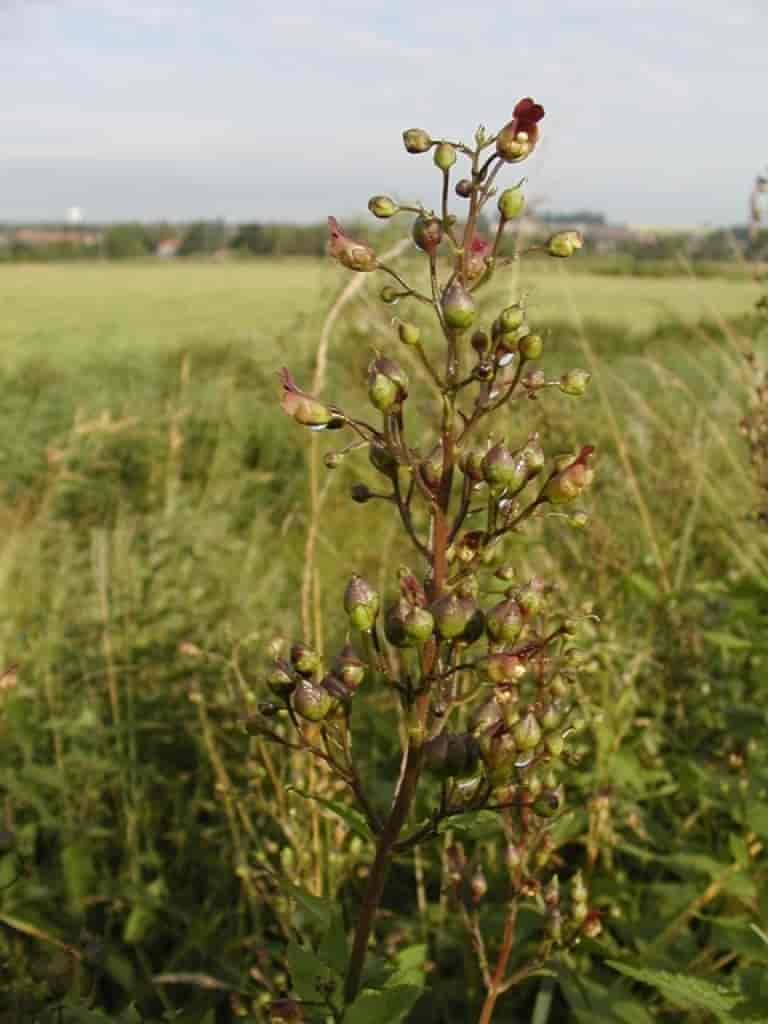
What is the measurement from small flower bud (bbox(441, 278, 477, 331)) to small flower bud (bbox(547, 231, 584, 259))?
143 millimetres

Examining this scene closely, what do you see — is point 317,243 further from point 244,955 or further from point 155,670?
point 244,955

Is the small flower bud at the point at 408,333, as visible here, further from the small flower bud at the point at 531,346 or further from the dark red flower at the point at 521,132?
the dark red flower at the point at 521,132

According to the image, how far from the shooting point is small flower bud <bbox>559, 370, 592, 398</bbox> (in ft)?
3.85

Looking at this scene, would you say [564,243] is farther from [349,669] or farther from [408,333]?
[349,669]

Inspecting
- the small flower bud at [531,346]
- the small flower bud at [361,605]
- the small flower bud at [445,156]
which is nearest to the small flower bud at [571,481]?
the small flower bud at [531,346]

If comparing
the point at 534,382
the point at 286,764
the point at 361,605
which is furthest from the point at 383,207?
the point at 286,764

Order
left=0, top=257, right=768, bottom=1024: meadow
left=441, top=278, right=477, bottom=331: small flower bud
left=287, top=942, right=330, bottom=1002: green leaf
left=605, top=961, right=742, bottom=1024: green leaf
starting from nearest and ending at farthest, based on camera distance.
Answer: left=441, top=278, right=477, bottom=331: small flower bud, left=287, top=942, right=330, bottom=1002: green leaf, left=605, top=961, right=742, bottom=1024: green leaf, left=0, top=257, right=768, bottom=1024: meadow

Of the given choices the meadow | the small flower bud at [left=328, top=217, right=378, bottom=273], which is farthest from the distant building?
the small flower bud at [left=328, top=217, right=378, bottom=273]

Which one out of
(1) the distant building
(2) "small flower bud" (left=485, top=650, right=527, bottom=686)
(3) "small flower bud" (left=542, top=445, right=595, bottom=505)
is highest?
(1) the distant building

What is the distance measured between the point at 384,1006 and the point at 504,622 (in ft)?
1.35

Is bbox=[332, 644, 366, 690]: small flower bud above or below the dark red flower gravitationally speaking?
below

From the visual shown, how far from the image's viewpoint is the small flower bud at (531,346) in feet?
3.68

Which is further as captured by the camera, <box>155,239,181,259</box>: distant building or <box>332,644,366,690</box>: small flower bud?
<box>155,239,181,259</box>: distant building

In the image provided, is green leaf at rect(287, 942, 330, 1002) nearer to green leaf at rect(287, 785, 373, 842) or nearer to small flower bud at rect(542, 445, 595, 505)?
green leaf at rect(287, 785, 373, 842)
